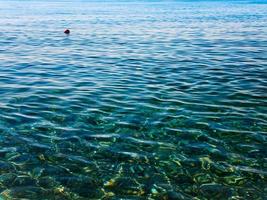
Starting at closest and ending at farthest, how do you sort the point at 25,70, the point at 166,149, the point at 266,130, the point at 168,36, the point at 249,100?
the point at 166,149, the point at 266,130, the point at 249,100, the point at 25,70, the point at 168,36

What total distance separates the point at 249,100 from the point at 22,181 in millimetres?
12167

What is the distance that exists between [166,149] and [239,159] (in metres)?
2.51

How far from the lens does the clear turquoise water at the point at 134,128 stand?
9984mm

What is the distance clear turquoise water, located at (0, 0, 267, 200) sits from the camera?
9.98 m

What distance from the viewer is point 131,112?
52.5 feet

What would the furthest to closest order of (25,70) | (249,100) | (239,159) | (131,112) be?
(25,70) < (249,100) < (131,112) < (239,159)

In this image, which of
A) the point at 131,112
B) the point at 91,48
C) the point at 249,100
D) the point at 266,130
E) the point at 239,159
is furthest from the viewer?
the point at 91,48

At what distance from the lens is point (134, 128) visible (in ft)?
46.1

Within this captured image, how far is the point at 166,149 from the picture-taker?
12211mm

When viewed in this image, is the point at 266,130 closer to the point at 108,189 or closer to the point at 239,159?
the point at 239,159

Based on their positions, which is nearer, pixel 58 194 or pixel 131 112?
pixel 58 194

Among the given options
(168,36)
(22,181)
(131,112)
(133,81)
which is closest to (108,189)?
(22,181)

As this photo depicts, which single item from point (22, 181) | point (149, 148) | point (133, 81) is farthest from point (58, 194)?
point (133, 81)

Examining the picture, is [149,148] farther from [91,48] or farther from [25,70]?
[91,48]
